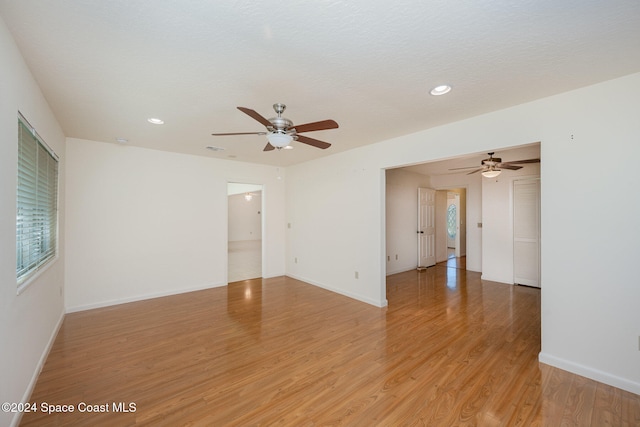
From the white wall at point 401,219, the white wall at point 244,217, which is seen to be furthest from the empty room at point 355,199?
the white wall at point 244,217

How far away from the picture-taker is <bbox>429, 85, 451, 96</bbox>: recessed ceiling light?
7.80 feet

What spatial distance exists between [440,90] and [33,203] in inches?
153

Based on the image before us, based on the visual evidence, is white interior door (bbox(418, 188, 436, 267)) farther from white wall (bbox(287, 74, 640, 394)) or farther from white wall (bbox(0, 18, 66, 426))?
white wall (bbox(0, 18, 66, 426))

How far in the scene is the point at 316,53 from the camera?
186cm

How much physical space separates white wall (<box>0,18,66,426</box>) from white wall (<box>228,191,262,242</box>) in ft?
30.9

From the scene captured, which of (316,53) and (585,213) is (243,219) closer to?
(316,53)

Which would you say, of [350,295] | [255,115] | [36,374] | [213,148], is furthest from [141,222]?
[350,295]

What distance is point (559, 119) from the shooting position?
252cm

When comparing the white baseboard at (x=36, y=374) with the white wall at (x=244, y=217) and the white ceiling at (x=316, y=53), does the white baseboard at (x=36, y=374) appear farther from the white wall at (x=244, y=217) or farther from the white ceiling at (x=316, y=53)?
the white wall at (x=244, y=217)

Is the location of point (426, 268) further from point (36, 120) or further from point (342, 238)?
point (36, 120)

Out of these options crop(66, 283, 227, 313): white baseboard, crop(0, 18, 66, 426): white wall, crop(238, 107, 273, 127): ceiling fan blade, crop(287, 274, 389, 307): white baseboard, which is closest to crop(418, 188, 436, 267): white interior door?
crop(287, 274, 389, 307): white baseboard

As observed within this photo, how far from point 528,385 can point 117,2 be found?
3948mm

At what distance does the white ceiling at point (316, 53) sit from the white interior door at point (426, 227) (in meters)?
4.21

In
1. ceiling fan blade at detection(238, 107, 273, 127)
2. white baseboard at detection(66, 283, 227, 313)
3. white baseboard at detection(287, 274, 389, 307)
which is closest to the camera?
ceiling fan blade at detection(238, 107, 273, 127)
